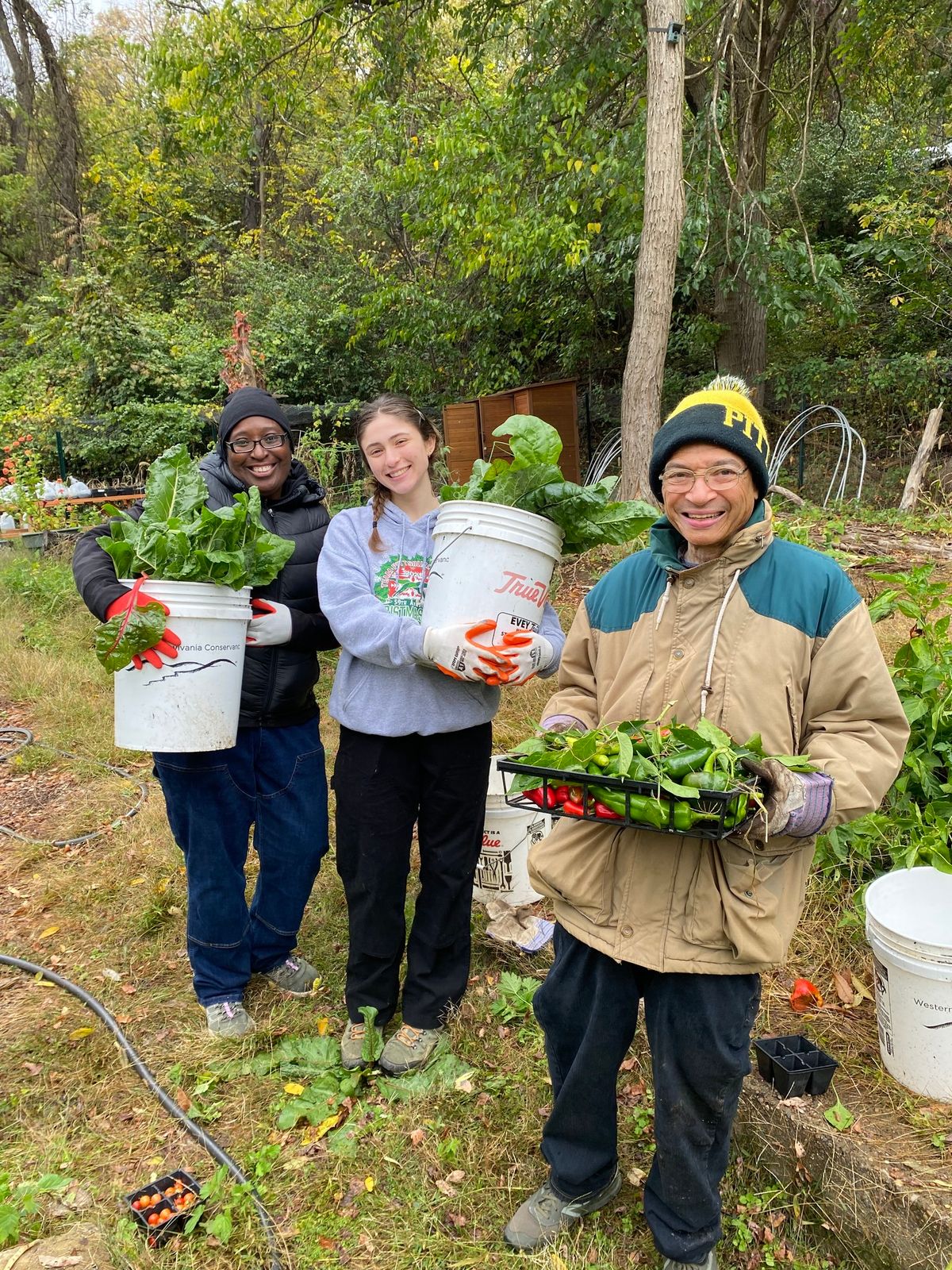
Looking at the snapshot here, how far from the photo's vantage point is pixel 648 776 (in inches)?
62.3

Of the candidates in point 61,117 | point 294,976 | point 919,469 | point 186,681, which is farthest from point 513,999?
point 61,117

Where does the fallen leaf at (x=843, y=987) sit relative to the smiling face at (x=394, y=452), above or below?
below

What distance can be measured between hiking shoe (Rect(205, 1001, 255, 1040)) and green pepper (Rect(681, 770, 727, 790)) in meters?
2.03

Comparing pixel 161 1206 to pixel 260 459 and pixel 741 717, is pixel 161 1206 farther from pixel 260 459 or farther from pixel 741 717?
pixel 260 459

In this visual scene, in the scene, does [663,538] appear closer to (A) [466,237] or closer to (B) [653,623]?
(B) [653,623]

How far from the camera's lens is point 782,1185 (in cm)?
228

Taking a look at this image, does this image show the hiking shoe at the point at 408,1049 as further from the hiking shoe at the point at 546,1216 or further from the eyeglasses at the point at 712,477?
the eyeglasses at the point at 712,477

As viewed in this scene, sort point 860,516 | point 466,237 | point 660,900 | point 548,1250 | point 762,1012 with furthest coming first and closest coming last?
1. point 466,237
2. point 860,516
3. point 762,1012
4. point 548,1250
5. point 660,900

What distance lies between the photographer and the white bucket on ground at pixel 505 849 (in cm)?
330

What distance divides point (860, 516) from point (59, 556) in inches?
298

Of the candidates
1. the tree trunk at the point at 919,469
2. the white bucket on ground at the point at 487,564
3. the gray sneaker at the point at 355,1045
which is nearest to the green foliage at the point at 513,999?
the gray sneaker at the point at 355,1045

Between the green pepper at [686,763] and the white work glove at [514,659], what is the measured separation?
0.62 meters

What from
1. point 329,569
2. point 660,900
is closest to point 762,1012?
point 660,900

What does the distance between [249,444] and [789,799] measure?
1907 mm
